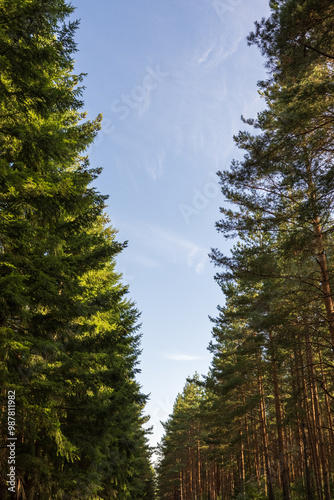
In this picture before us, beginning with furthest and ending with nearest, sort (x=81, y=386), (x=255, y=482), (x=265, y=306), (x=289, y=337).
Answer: (x=255, y=482) < (x=265, y=306) < (x=289, y=337) < (x=81, y=386)

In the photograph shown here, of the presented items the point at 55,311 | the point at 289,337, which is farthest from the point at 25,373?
the point at 289,337

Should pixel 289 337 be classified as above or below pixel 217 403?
above

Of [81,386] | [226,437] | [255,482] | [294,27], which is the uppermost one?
[294,27]

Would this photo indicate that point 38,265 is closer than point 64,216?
Yes

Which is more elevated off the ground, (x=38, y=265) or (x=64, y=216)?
(x=64, y=216)

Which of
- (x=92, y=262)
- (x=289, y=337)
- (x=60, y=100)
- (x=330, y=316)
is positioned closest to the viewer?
(x=60, y=100)

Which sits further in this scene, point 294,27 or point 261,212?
point 261,212

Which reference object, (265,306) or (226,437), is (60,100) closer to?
(265,306)

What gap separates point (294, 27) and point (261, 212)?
20.1 ft

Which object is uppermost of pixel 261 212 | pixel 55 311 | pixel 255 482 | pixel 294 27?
pixel 294 27

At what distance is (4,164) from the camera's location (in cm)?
600

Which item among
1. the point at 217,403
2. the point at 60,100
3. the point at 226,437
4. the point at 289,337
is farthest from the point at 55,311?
the point at 226,437

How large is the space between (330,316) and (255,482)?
77.1ft

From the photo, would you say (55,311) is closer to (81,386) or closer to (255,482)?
(81,386)
